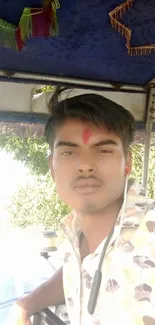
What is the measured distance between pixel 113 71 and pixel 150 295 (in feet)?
3.51

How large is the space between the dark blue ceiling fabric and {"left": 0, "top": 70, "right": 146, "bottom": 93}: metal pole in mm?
21

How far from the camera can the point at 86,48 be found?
1755 millimetres

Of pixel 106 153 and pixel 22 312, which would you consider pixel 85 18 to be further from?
pixel 22 312

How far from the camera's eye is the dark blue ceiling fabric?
144 centimetres

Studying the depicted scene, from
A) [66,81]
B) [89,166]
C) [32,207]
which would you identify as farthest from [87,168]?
[32,207]

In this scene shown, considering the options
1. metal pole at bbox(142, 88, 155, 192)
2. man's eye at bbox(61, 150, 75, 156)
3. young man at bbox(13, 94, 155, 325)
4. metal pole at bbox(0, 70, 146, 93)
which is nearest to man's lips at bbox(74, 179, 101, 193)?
Result: young man at bbox(13, 94, 155, 325)

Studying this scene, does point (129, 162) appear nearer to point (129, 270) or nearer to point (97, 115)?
point (97, 115)

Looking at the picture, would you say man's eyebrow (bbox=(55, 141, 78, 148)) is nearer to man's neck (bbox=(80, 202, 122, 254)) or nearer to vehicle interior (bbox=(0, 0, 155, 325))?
man's neck (bbox=(80, 202, 122, 254))

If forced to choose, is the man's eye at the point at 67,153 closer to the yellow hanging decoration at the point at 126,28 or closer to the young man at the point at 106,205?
the young man at the point at 106,205

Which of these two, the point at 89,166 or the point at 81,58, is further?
the point at 81,58

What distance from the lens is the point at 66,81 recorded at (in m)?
2.00

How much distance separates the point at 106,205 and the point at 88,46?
2.27 feet

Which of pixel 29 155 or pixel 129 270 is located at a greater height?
pixel 29 155

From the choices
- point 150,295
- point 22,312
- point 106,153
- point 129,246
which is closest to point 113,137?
point 106,153
